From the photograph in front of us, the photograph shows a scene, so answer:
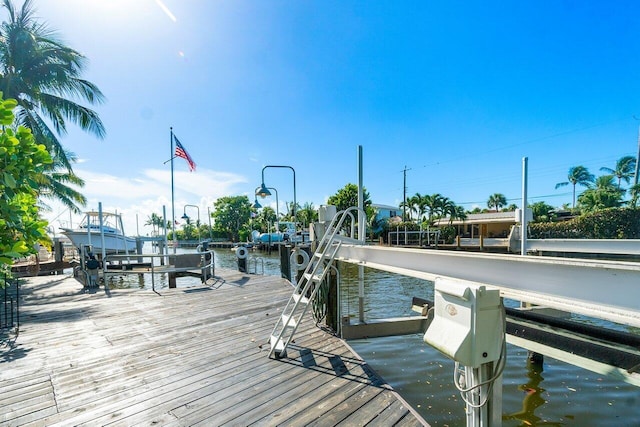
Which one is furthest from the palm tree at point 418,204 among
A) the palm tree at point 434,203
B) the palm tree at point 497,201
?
the palm tree at point 497,201

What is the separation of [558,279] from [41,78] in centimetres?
1648

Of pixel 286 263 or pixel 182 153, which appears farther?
pixel 182 153

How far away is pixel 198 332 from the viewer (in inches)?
186

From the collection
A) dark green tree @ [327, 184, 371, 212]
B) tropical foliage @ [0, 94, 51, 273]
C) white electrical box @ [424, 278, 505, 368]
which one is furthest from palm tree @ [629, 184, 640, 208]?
tropical foliage @ [0, 94, 51, 273]

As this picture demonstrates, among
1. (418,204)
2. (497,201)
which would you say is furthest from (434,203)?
(497,201)

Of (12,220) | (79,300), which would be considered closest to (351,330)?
(12,220)

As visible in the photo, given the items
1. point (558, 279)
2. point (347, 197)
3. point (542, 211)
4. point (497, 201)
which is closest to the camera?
point (558, 279)

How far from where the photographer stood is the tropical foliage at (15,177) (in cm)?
204

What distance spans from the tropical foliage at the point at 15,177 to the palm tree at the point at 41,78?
12.0m

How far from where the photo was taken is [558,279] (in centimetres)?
156

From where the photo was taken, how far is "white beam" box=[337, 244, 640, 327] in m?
1.32

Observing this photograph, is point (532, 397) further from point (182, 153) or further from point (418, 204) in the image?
point (418, 204)

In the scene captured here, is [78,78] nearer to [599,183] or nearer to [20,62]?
[20,62]

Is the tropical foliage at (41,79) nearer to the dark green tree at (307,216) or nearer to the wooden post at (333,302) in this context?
the wooden post at (333,302)
